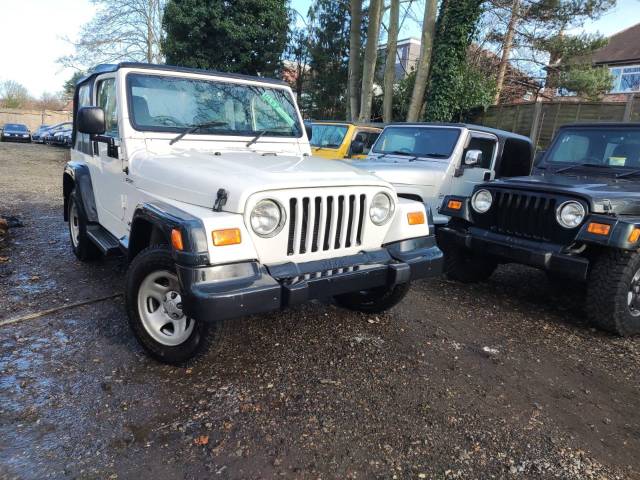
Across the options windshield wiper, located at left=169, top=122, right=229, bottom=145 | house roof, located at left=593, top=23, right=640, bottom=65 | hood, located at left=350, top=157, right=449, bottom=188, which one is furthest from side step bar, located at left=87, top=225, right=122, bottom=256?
house roof, located at left=593, top=23, right=640, bottom=65

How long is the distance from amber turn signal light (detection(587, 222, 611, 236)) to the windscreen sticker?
2739mm

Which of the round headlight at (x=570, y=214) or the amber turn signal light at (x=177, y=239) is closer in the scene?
the amber turn signal light at (x=177, y=239)

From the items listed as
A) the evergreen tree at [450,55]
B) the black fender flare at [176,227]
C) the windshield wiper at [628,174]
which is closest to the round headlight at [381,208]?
the black fender flare at [176,227]

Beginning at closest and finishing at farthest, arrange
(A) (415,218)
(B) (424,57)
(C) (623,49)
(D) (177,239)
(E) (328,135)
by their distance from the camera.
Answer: (D) (177,239) < (A) (415,218) < (E) (328,135) < (B) (424,57) < (C) (623,49)

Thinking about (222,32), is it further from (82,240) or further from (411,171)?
(82,240)

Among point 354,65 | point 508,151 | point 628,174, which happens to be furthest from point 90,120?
point 354,65

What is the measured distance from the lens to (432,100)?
13891 mm

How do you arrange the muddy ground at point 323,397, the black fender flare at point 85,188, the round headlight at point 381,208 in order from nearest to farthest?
1. the muddy ground at point 323,397
2. the round headlight at point 381,208
3. the black fender flare at point 85,188

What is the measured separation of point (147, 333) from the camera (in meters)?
3.02

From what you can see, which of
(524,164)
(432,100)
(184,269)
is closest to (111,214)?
(184,269)

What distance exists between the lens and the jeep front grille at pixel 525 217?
4.07 meters

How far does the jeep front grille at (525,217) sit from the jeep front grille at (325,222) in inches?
80.3

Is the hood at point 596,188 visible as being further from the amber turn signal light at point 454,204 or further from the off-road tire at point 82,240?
the off-road tire at point 82,240

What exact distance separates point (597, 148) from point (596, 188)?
1.25m
